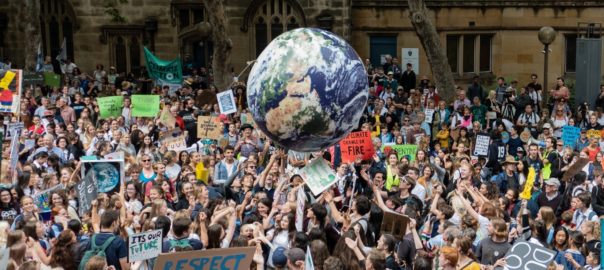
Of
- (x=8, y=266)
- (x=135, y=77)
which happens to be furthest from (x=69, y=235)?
(x=135, y=77)

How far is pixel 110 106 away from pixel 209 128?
2644 mm

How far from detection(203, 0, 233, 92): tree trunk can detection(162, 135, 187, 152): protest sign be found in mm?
6836

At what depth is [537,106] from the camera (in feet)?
81.5

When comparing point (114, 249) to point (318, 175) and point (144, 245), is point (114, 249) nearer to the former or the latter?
point (144, 245)

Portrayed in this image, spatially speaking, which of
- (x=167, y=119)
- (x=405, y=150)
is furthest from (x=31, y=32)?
(x=405, y=150)

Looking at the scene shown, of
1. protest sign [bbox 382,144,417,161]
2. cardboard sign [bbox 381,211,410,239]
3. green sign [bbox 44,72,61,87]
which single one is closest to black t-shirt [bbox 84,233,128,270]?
cardboard sign [bbox 381,211,410,239]

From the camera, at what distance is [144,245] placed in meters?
10.6

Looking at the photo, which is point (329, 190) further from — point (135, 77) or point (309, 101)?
point (135, 77)

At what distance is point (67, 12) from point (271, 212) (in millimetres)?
19722

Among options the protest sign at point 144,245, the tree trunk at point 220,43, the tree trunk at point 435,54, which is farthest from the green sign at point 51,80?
the protest sign at point 144,245

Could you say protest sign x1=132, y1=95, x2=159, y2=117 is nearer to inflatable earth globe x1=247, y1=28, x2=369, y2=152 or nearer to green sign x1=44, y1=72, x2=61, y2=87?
green sign x1=44, y1=72, x2=61, y2=87

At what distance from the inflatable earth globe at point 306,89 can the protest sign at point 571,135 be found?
914 cm

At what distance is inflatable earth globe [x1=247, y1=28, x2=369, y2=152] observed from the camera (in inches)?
390

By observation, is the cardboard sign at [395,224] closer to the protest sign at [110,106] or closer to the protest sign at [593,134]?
the protest sign at [593,134]
